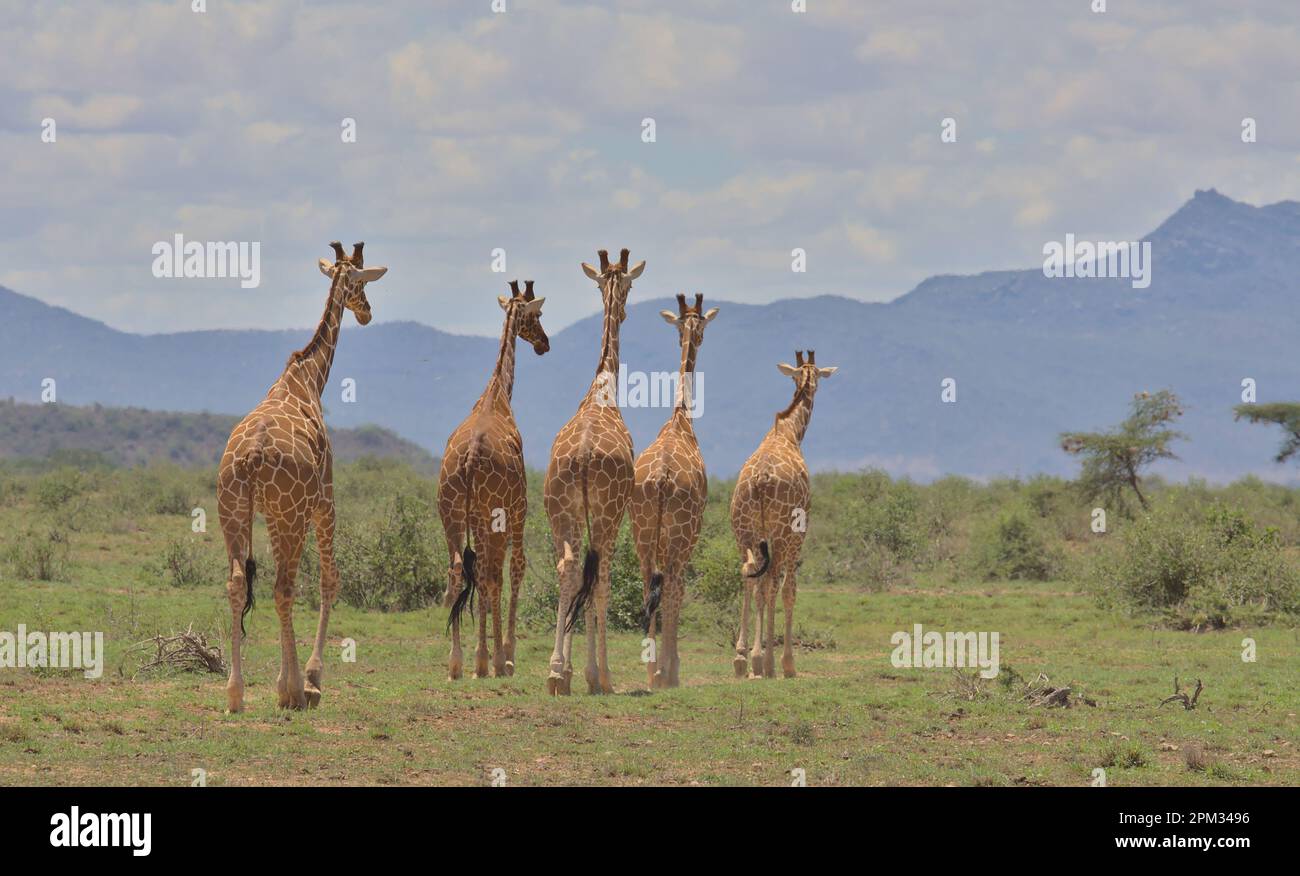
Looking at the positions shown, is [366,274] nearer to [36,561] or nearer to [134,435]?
[36,561]

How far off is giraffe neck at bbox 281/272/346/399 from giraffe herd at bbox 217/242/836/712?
0.06 feet

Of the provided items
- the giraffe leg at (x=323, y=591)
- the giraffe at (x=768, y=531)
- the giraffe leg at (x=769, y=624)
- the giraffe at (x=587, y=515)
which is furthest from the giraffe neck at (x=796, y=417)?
the giraffe leg at (x=323, y=591)

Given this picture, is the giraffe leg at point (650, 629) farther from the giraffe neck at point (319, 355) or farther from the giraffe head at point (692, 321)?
the giraffe neck at point (319, 355)

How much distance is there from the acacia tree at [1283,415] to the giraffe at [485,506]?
40124 millimetres

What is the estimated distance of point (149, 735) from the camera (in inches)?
516

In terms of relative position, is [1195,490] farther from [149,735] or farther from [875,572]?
[149,735]

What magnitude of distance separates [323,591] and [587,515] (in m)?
2.57

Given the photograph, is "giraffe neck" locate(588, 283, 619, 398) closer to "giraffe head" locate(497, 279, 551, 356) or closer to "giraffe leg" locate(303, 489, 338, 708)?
"giraffe head" locate(497, 279, 551, 356)

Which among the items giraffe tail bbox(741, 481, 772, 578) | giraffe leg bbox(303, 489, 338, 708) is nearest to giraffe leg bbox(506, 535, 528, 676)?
giraffe leg bbox(303, 489, 338, 708)

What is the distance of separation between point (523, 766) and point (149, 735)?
3168 millimetres

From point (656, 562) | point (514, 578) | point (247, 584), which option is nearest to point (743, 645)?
point (656, 562)

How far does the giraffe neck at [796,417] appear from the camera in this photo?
18562mm

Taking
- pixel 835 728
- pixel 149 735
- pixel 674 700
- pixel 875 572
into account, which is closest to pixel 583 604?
pixel 674 700
